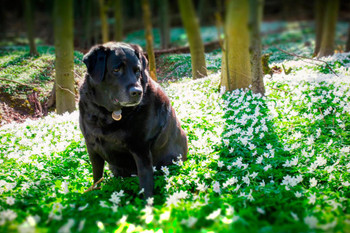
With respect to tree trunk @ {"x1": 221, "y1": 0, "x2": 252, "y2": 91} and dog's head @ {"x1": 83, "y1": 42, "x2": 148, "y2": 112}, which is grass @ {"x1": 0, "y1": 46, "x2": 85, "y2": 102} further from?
tree trunk @ {"x1": 221, "y1": 0, "x2": 252, "y2": 91}

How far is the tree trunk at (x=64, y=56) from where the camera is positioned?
25.8 ft

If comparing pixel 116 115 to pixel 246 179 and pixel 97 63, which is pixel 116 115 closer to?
pixel 97 63

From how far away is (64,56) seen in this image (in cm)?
842

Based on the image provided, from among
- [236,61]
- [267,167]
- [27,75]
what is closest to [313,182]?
[267,167]

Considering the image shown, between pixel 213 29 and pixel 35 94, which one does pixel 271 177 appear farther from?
pixel 213 29

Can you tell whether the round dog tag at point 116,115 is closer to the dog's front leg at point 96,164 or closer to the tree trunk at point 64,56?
the dog's front leg at point 96,164

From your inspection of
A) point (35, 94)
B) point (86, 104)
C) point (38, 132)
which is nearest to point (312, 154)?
point (86, 104)

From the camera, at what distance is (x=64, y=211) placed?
2.87 metres

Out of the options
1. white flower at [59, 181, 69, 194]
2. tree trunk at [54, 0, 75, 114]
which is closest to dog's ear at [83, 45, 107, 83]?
white flower at [59, 181, 69, 194]

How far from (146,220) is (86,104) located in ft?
6.57

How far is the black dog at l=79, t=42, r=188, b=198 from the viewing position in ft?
12.1

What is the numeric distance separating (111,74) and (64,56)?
5425 mm

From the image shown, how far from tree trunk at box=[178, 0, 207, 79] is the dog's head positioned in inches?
257

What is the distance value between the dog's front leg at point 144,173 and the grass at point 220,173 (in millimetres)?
136
